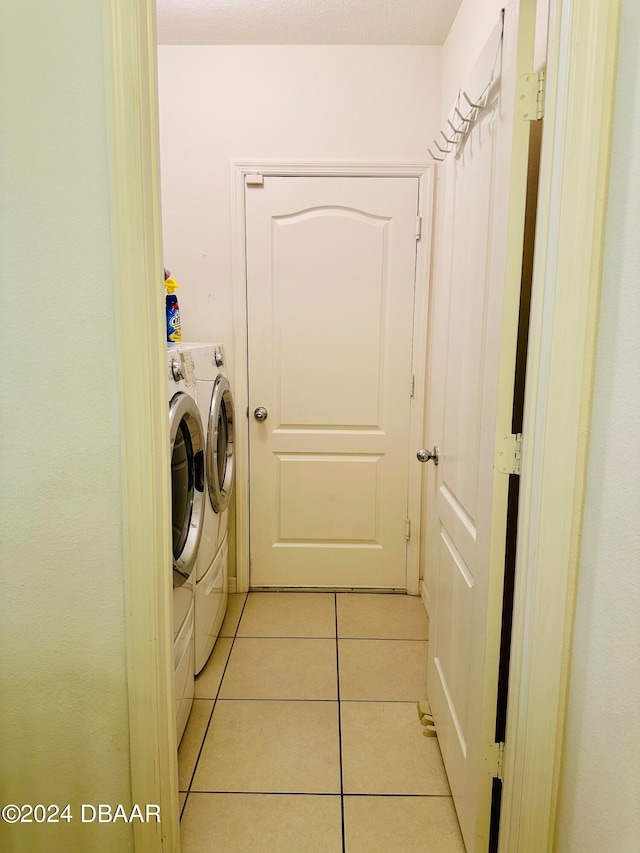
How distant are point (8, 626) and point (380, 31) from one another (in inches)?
107

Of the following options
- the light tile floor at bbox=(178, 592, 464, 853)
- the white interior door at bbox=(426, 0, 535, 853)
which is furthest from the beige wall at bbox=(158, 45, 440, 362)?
the light tile floor at bbox=(178, 592, 464, 853)

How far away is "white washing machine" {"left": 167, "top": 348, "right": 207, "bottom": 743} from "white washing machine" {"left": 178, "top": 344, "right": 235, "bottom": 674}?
0.10 meters

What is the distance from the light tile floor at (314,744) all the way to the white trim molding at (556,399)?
511 millimetres

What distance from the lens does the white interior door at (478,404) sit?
118 centimetres

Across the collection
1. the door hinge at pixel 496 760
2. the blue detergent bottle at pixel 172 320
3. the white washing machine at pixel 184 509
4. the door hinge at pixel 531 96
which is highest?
the door hinge at pixel 531 96

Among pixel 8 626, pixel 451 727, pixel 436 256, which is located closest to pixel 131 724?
pixel 8 626

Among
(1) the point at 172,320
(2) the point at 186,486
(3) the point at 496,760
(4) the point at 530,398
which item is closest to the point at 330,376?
(1) the point at 172,320

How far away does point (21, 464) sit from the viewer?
117cm

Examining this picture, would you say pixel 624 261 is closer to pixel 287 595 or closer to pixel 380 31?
pixel 380 31

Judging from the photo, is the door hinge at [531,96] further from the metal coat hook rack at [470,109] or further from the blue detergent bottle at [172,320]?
the blue detergent bottle at [172,320]

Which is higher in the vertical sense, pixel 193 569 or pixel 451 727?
pixel 193 569

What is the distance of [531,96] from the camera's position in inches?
44.3

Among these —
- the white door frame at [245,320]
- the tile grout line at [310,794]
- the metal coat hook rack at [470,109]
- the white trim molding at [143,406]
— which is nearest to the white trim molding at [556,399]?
the metal coat hook rack at [470,109]

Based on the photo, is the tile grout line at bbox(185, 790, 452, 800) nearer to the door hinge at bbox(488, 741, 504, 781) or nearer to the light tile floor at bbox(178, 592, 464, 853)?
the light tile floor at bbox(178, 592, 464, 853)
